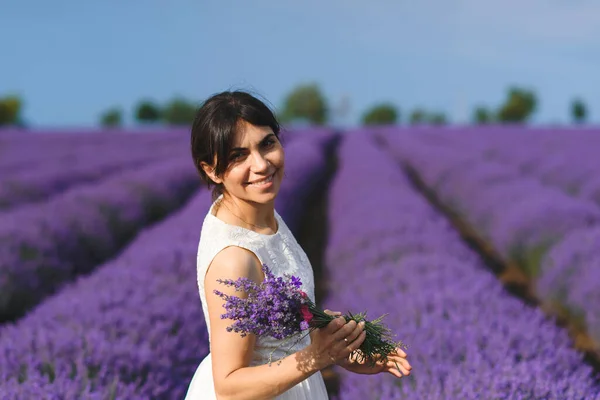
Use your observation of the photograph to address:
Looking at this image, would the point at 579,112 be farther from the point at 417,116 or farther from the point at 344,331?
the point at 344,331

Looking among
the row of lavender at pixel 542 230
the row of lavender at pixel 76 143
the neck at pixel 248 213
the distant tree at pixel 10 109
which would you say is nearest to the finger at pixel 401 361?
the neck at pixel 248 213

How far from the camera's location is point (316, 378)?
61.4 inches

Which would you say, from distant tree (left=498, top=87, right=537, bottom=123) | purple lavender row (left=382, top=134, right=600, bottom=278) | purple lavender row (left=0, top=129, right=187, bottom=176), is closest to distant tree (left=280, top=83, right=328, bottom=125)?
distant tree (left=498, top=87, right=537, bottom=123)

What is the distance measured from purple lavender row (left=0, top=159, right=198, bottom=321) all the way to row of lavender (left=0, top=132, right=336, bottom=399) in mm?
1869

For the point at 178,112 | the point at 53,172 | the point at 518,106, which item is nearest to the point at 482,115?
the point at 518,106

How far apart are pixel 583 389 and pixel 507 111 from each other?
64.2 metres

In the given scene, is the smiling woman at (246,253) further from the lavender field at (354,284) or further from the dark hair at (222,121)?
the lavender field at (354,284)

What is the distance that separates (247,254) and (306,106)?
7420cm

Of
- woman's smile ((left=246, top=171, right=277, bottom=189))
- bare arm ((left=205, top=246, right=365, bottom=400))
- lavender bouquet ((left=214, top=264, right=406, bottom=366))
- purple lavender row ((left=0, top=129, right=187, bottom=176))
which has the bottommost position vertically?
purple lavender row ((left=0, top=129, right=187, bottom=176))

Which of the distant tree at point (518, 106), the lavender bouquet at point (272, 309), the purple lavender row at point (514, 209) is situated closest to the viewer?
the lavender bouquet at point (272, 309)

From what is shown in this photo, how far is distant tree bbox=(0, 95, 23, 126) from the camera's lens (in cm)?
5494

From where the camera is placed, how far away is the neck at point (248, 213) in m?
1.42

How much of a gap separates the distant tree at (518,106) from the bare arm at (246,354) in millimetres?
64845

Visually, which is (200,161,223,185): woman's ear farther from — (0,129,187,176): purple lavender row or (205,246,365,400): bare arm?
(0,129,187,176): purple lavender row
